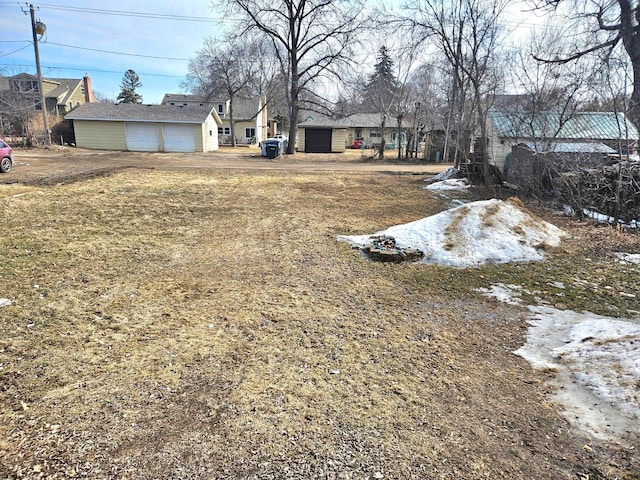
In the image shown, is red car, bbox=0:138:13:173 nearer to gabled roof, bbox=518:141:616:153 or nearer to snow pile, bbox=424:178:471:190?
snow pile, bbox=424:178:471:190

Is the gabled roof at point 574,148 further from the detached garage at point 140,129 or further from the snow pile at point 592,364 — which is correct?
the detached garage at point 140,129

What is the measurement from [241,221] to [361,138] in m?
39.4

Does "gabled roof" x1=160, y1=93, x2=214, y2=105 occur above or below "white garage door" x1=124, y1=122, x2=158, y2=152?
above

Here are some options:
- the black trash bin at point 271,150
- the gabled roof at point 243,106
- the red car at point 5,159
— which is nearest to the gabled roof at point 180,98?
the gabled roof at point 243,106

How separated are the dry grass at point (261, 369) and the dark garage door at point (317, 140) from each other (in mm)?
32175

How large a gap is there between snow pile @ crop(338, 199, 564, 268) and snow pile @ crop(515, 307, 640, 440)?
1.93 meters

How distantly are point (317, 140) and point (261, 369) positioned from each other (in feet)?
118

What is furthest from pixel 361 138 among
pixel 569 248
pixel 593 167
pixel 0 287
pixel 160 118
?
pixel 0 287

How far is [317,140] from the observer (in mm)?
37281

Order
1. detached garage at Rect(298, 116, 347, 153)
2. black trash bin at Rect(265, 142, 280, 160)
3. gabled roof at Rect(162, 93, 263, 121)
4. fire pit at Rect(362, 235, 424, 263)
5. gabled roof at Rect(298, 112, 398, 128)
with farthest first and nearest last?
gabled roof at Rect(162, 93, 263, 121), gabled roof at Rect(298, 112, 398, 128), detached garage at Rect(298, 116, 347, 153), black trash bin at Rect(265, 142, 280, 160), fire pit at Rect(362, 235, 424, 263)

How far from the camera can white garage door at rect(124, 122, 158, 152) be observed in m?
28.6

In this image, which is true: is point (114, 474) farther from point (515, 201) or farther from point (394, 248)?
point (515, 201)

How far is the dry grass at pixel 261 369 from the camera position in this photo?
2.20 meters

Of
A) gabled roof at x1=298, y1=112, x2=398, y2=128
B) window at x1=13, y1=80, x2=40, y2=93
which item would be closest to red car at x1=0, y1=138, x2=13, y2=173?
gabled roof at x1=298, y1=112, x2=398, y2=128
